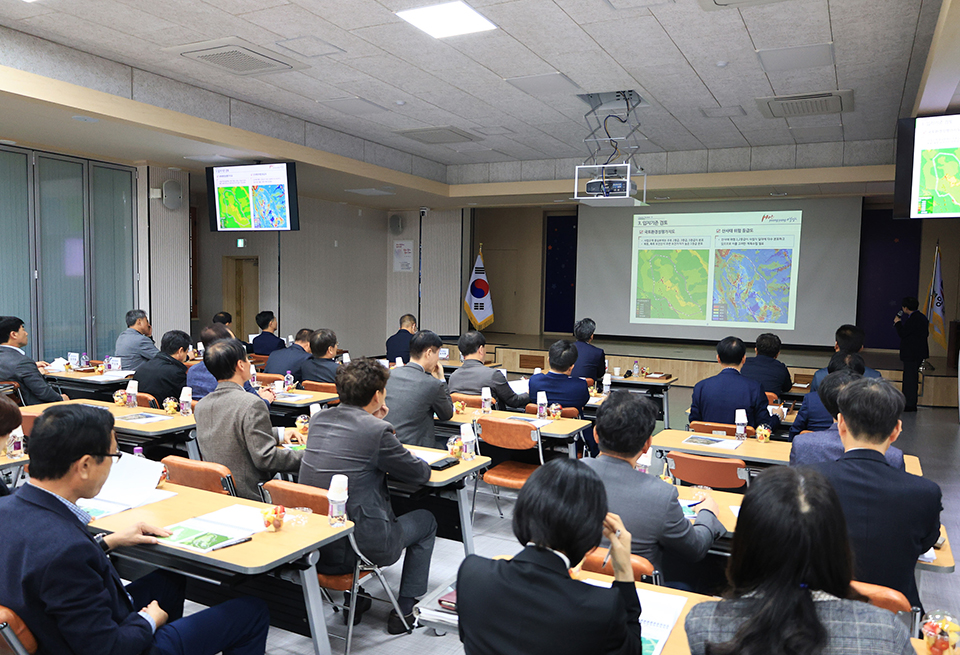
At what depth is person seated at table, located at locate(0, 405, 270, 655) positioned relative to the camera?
164 cm

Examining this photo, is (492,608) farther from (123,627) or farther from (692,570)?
(692,570)

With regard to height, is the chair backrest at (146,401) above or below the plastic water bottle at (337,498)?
below

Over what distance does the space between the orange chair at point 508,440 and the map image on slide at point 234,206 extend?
4.90m

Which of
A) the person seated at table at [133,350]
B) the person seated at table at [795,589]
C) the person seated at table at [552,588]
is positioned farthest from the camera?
the person seated at table at [133,350]

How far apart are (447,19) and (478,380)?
2728 millimetres

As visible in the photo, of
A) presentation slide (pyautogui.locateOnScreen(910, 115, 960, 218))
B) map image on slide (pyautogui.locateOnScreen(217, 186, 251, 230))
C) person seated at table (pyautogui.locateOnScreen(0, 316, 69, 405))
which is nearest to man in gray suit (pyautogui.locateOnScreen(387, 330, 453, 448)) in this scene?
person seated at table (pyautogui.locateOnScreen(0, 316, 69, 405))

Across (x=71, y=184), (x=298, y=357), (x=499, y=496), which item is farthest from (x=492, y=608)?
(x=71, y=184)

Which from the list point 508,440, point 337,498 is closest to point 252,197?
point 508,440

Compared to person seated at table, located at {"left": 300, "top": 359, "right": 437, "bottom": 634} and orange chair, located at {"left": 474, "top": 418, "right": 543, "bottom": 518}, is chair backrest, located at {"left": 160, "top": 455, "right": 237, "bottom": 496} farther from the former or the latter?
orange chair, located at {"left": 474, "top": 418, "right": 543, "bottom": 518}

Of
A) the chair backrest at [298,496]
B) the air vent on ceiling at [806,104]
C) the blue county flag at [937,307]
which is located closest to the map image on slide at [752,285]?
the blue county flag at [937,307]

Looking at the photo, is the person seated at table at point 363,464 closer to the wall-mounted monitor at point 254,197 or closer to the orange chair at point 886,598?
the orange chair at point 886,598

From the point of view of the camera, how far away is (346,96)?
705cm

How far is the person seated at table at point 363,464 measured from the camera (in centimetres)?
277

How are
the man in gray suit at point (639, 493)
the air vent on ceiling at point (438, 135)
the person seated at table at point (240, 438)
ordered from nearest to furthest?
the man in gray suit at point (639, 493), the person seated at table at point (240, 438), the air vent on ceiling at point (438, 135)
